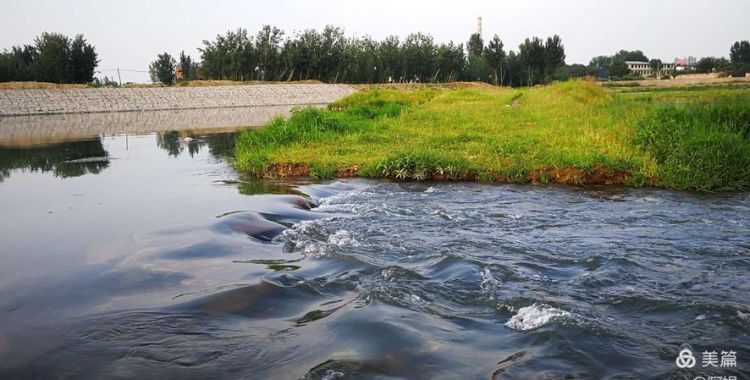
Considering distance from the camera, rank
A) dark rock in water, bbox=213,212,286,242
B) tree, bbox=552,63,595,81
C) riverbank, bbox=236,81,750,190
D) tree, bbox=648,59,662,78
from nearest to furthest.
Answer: dark rock in water, bbox=213,212,286,242 < riverbank, bbox=236,81,750,190 < tree, bbox=552,63,595,81 < tree, bbox=648,59,662,78

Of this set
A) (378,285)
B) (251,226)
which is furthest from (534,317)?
(251,226)

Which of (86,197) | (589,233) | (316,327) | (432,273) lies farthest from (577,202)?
(86,197)

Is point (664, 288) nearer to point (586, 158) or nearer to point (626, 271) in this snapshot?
point (626, 271)

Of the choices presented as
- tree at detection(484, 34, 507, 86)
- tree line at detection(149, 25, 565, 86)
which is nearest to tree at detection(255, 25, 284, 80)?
tree line at detection(149, 25, 565, 86)

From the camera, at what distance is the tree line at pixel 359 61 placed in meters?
68.9

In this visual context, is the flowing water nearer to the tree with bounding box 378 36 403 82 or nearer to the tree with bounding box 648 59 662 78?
the tree with bounding box 378 36 403 82

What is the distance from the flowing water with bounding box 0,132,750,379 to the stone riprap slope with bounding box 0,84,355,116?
3937cm

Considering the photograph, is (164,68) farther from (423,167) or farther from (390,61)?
(423,167)

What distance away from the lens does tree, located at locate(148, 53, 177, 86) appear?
72312mm

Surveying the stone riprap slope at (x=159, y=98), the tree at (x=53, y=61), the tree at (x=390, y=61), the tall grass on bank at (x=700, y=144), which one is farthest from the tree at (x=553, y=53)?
the tall grass on bank at (x=700, y=144)

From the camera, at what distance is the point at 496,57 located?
75562 millimetres

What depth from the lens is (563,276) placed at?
235 inches

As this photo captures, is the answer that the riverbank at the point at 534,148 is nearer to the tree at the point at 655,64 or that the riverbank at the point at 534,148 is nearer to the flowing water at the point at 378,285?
the flowing water at the point at 378,285

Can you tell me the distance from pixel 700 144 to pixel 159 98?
4853 cm
